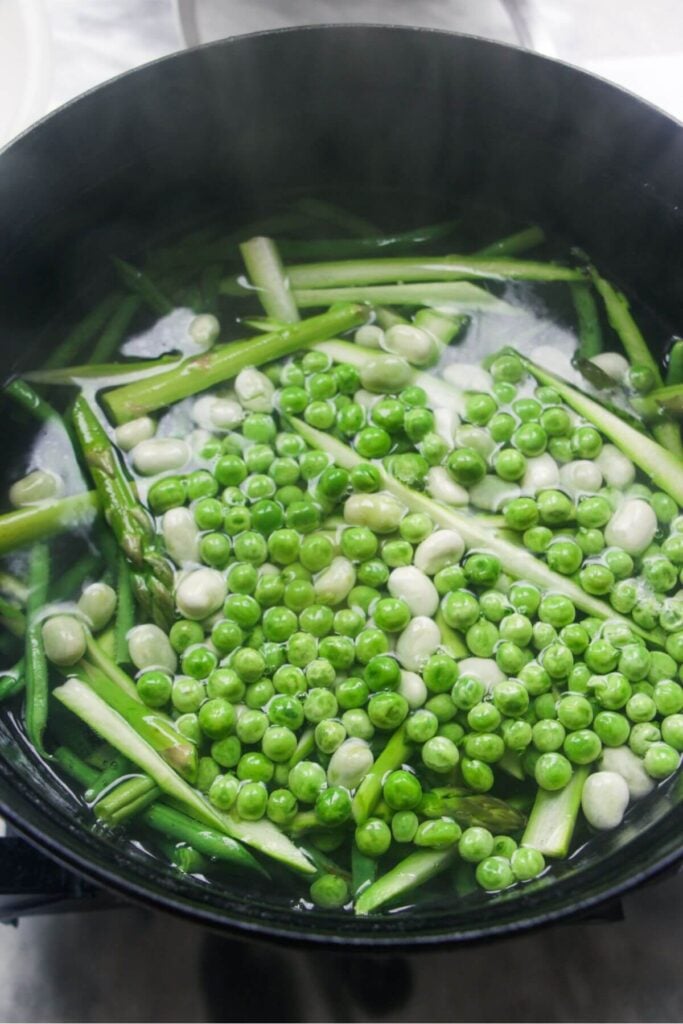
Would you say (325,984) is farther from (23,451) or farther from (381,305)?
(381,305)

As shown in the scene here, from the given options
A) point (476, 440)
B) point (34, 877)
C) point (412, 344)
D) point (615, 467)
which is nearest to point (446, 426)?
point (476, 440)

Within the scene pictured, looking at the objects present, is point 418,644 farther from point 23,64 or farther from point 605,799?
point 23,64

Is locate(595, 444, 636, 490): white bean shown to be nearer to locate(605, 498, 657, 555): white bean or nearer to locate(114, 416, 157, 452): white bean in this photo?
locate(605, 498, 657, 555): white bean

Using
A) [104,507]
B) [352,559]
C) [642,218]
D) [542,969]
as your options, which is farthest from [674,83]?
[542,969]

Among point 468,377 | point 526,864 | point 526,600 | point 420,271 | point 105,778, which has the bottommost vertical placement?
point 526,864

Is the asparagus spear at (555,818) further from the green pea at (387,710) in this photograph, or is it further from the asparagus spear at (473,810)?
the green pea at (387,710)

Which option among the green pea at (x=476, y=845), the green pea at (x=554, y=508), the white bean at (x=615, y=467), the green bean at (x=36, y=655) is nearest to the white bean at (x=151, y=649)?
the green bean at (x=36, y=655)

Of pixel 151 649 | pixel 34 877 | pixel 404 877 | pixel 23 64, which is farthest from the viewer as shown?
pixel 23 64

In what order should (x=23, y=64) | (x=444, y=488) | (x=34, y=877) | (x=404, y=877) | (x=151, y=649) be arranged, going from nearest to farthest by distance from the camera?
(x=34, y=877), (x=404, y=877), (x=151, y=649), (x=444, y=488), (x=23, y=64)
